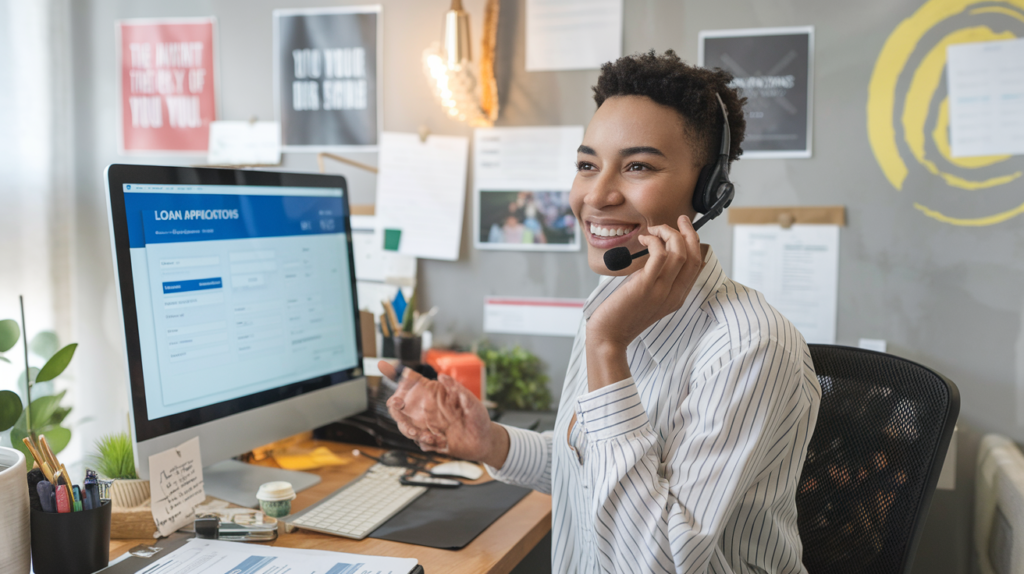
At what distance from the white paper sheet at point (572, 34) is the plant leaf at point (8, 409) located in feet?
3.74

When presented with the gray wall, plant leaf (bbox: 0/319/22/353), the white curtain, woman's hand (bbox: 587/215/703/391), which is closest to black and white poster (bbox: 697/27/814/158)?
the gray wall

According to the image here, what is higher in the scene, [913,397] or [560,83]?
[560,83]

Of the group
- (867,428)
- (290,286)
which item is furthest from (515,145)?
(867,428)

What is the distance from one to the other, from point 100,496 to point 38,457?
0.26 ft

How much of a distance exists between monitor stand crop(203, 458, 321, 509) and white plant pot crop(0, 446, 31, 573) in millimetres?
337

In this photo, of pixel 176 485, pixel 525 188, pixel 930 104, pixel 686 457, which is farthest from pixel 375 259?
pixel 930 104

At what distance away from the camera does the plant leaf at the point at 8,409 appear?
82cm

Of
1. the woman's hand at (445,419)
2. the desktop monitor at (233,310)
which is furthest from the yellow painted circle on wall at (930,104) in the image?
the desktop monitor at (233,310)

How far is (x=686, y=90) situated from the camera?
863mm

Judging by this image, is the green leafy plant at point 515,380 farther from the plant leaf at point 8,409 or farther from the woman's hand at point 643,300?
the plant leaf at point 8,409

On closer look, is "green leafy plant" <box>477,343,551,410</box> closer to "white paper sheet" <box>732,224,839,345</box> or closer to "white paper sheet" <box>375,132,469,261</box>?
"white paper sheet" <box>375,132,469,261</box>

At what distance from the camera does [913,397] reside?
0.96 m

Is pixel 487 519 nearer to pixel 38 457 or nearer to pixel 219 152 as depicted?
pixel 38 457

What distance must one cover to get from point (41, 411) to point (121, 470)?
14cm
